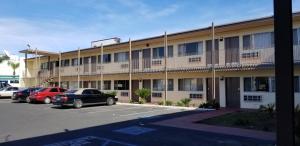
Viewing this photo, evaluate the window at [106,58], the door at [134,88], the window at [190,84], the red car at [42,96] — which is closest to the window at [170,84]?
the window at [190,84]

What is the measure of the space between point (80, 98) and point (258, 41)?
43.7 ft

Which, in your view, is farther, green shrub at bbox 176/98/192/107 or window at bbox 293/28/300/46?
green shrub at bbox 176/98/192/107

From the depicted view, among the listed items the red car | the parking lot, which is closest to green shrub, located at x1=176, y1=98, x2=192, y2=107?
the parking lot

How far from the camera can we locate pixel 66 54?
3859cm

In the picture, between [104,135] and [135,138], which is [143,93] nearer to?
[104,135]

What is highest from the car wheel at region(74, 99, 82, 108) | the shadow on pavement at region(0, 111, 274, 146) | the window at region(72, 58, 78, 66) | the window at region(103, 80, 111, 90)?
the window at region(72, 58, 78, 66)

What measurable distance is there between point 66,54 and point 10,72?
20.9m

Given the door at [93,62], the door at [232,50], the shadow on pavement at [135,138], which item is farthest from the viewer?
the door at [93,62]

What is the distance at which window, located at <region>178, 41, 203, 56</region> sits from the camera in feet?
80.0

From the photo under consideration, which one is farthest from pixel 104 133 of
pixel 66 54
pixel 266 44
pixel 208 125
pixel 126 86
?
pixel 66 54

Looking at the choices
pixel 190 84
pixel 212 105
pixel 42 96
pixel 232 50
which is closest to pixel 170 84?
pixel 190 84

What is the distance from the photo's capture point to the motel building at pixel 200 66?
804 inches

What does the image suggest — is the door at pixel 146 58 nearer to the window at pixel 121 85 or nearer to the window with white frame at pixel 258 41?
the window at pixel 121 85

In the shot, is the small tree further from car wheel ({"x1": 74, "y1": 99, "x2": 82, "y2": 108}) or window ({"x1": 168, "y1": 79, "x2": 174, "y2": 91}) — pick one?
car wheel ({"x1": 74, "y1": 99, "x2": 82, "y2": 108})
